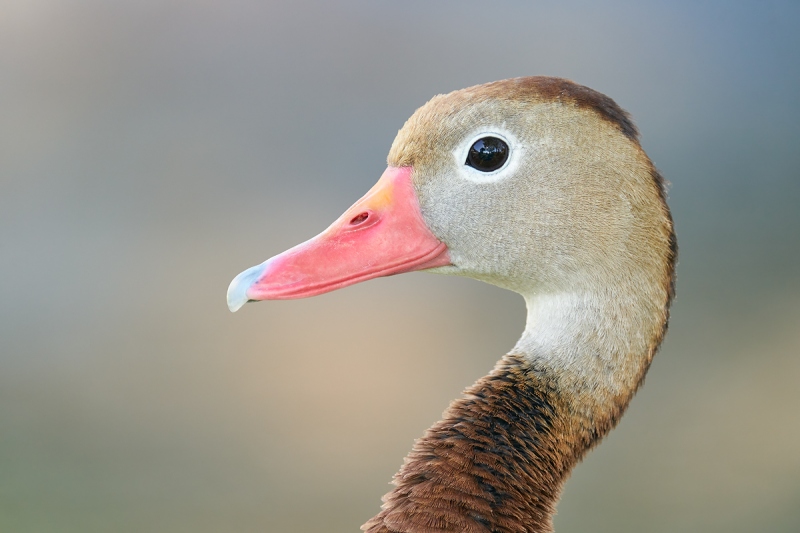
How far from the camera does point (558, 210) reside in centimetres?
93

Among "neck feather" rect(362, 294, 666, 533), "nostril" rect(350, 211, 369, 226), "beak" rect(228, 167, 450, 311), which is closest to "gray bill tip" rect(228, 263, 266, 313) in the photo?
"beak" rect(228, 167, 450, 311)

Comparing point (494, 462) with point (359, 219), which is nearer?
point (494, 462)

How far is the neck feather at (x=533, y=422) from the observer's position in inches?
33.4

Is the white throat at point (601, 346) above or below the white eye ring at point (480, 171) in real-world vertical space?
below

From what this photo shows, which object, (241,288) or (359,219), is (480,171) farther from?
(241,288)

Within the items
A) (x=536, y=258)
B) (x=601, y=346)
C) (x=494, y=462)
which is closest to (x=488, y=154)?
(x=536, y=258)

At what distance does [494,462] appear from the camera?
33.9 inches

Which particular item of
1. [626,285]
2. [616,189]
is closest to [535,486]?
[626,285]

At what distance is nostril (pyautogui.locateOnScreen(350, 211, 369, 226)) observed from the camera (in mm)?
986

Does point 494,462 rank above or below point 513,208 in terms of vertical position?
below

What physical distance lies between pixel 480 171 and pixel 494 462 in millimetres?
362

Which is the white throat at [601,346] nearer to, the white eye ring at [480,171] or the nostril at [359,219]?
the white eye ring at [480,171]

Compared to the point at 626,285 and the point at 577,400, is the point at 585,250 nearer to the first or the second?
the point at 626,285

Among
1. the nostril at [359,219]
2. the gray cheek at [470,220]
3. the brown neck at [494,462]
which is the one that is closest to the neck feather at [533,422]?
the brown neck at [494,462]
